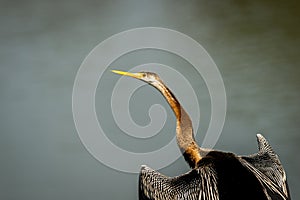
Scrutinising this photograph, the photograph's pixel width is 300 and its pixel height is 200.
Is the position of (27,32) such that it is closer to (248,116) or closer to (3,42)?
(3,42)

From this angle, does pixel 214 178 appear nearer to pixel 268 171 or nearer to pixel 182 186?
pixel 182 186

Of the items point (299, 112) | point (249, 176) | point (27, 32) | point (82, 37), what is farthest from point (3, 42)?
point (249, 176)

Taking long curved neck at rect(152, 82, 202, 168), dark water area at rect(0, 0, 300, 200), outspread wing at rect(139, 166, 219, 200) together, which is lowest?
outspread wing at rect(139, 166, 219, 200)

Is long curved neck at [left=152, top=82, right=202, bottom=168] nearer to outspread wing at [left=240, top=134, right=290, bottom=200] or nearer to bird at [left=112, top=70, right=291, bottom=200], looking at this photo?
bird at [left=112, top=70, right=291, bottom=200]

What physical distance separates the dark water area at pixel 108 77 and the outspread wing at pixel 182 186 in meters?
0.59

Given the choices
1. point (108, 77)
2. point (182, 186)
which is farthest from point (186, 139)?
point (108, 77)

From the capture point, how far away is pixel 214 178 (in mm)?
1755

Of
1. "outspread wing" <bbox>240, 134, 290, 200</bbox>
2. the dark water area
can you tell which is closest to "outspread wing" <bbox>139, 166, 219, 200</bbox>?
"outspread wing" <bbox>240, 134, 290, 200</bbox>

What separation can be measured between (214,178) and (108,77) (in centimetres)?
155

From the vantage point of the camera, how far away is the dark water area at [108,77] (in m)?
2.61

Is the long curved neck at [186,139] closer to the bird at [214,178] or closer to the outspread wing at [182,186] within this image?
the bird at [214,178]

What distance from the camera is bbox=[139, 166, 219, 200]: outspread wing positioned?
1.76 metres

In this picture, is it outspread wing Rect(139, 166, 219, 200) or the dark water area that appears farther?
the dark water area

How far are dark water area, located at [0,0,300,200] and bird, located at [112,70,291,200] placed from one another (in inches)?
19.5
